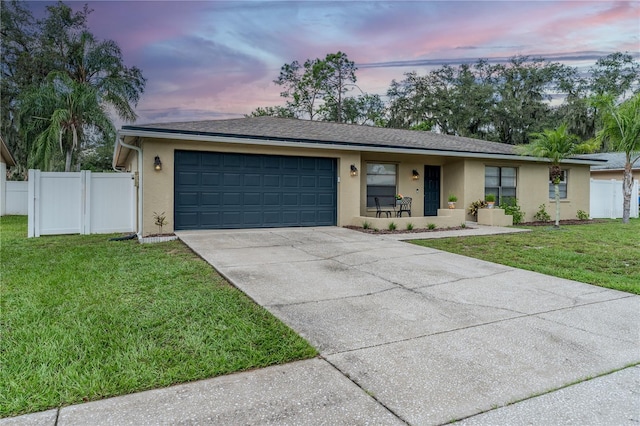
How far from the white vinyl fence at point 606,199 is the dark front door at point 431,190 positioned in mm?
7975

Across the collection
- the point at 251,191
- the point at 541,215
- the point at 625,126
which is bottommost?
the point at 541,215

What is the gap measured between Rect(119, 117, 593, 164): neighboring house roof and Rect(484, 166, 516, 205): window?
749 mm

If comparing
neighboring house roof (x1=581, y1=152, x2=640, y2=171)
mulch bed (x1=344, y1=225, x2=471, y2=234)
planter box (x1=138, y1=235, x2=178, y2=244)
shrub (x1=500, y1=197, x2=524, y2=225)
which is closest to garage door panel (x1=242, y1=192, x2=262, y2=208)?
planter box (x1=138, y1=235, x2=178, y2=244)

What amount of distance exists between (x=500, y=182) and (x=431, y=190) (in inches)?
110

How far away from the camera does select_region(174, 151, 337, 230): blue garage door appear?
403 inches

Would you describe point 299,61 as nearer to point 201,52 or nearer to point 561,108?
point 201,52

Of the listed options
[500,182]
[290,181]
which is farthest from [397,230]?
[500,182]

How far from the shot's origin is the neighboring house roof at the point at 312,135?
32.0 feet

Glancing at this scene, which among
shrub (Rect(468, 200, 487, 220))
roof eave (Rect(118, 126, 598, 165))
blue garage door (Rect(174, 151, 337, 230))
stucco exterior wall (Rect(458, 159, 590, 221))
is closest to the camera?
roof eave (Rect(118, 126, 598, 165))

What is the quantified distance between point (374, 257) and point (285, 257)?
1654 mm

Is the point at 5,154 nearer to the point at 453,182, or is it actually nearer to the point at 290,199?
the point at 290,199

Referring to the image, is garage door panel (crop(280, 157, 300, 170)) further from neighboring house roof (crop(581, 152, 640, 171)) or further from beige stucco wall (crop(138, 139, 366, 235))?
neighboring house roof (crop(581, 152, 640, 171))

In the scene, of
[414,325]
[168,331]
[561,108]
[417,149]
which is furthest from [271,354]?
[561,108]

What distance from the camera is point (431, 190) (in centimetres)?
1468
